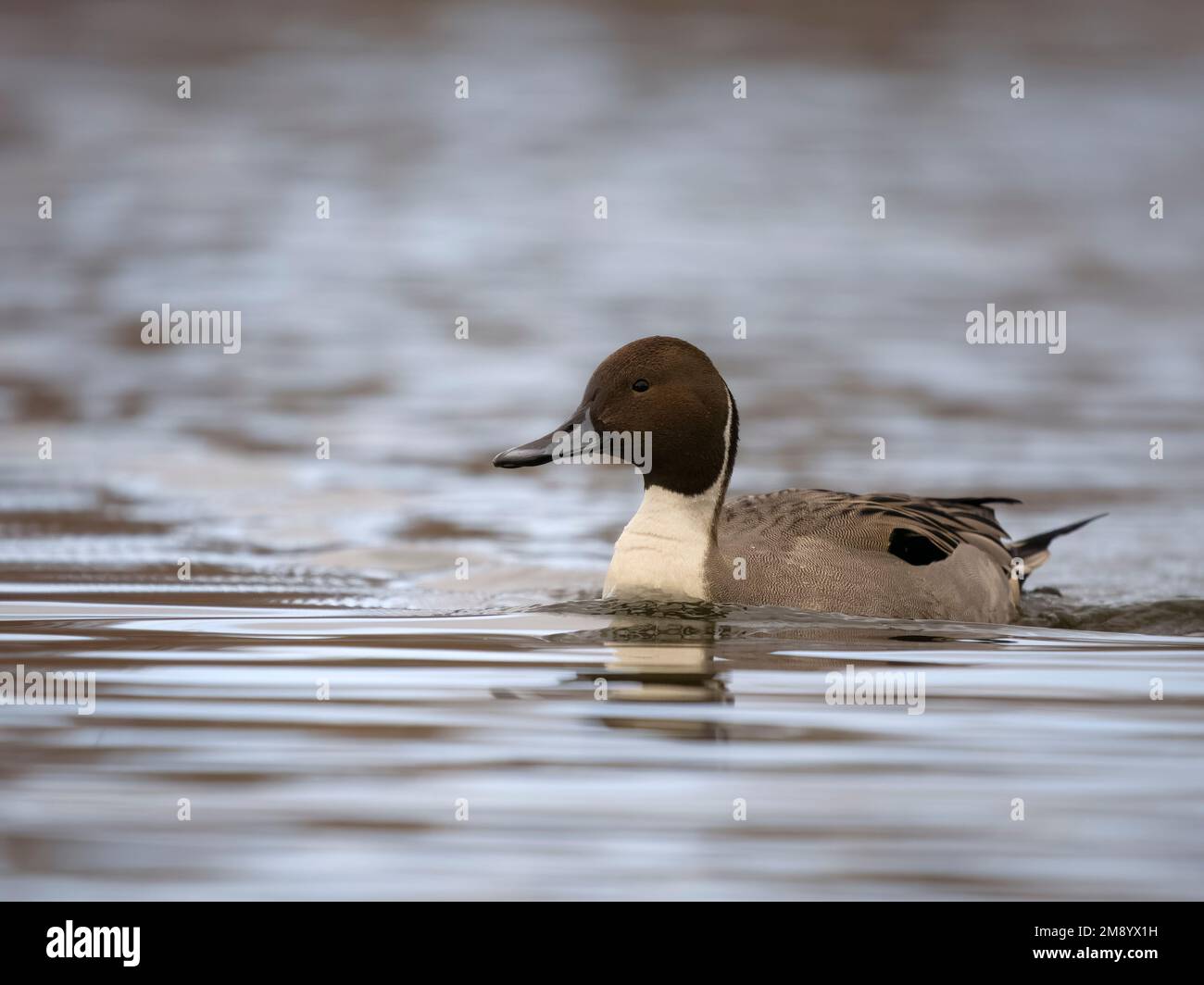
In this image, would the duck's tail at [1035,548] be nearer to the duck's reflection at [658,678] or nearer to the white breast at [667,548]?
the white breast at [667,548]

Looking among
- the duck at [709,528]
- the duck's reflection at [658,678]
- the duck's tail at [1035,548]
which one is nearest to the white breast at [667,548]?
the duck at [709,528]

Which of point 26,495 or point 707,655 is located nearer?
point 707,655

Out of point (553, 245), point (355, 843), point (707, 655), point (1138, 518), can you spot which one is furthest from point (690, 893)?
point (553, 245)

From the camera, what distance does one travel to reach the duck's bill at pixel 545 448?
705cm

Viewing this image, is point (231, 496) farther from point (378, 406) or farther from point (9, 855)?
point (9, 855)

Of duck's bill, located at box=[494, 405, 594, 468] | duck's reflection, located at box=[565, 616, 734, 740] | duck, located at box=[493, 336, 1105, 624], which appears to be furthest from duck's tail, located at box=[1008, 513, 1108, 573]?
duck's bill, located at box=[494, 405, 594, 468]

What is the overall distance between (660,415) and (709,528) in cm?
50

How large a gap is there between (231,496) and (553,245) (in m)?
11.5

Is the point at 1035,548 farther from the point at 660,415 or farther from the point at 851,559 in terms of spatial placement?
the point at 660,415

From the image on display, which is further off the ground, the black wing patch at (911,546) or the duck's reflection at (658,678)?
the black wing patch at (911,546)

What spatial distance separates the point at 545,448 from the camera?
7.11m

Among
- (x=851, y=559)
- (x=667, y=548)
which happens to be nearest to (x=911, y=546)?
(x=851, y=559)

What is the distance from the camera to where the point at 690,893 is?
376 cm

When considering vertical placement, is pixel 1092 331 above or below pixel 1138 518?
above
